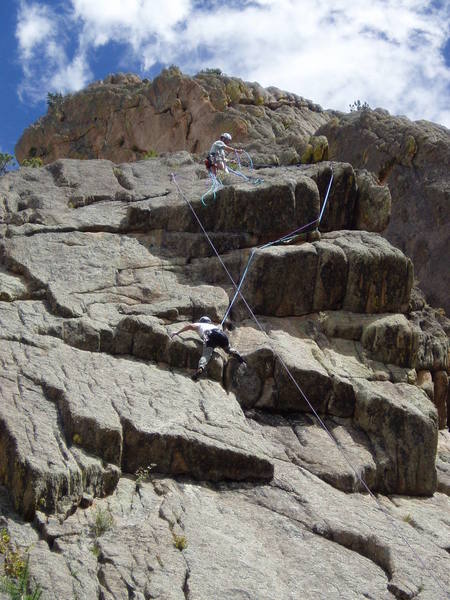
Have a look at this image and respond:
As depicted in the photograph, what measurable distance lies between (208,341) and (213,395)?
4.03 feet

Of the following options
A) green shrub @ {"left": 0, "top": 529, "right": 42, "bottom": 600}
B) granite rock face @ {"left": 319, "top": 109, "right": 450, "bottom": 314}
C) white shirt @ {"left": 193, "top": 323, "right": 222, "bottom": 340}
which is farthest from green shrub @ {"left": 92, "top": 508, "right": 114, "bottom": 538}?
granite rock face @ {"left": 319, "top": 109, "right": 450, "bottom": 314}

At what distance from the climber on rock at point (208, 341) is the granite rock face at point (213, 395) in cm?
27

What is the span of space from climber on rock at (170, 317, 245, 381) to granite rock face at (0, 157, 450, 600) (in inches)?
10.8

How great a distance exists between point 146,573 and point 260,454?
4286 millimetres

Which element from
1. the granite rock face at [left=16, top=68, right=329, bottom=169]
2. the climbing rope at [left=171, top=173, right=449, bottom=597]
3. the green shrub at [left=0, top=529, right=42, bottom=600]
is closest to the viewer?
the green shrub at [left=0, top=529, right=42, bottom=600]

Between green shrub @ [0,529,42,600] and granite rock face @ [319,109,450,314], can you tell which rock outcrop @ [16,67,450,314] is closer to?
granite rock face @ [319,109,450,314]

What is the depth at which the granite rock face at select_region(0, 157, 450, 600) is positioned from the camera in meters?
12.2

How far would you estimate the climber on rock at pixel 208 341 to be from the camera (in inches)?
669

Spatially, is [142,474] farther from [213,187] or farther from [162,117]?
[162,117]

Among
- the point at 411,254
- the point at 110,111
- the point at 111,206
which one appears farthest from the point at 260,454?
the point at 110,111

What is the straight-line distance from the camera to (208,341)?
678 inches

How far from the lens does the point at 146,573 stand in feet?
37.0

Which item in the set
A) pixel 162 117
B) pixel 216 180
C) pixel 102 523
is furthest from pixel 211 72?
pixel 102 523

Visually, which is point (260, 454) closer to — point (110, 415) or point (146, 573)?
point (110, 415)
